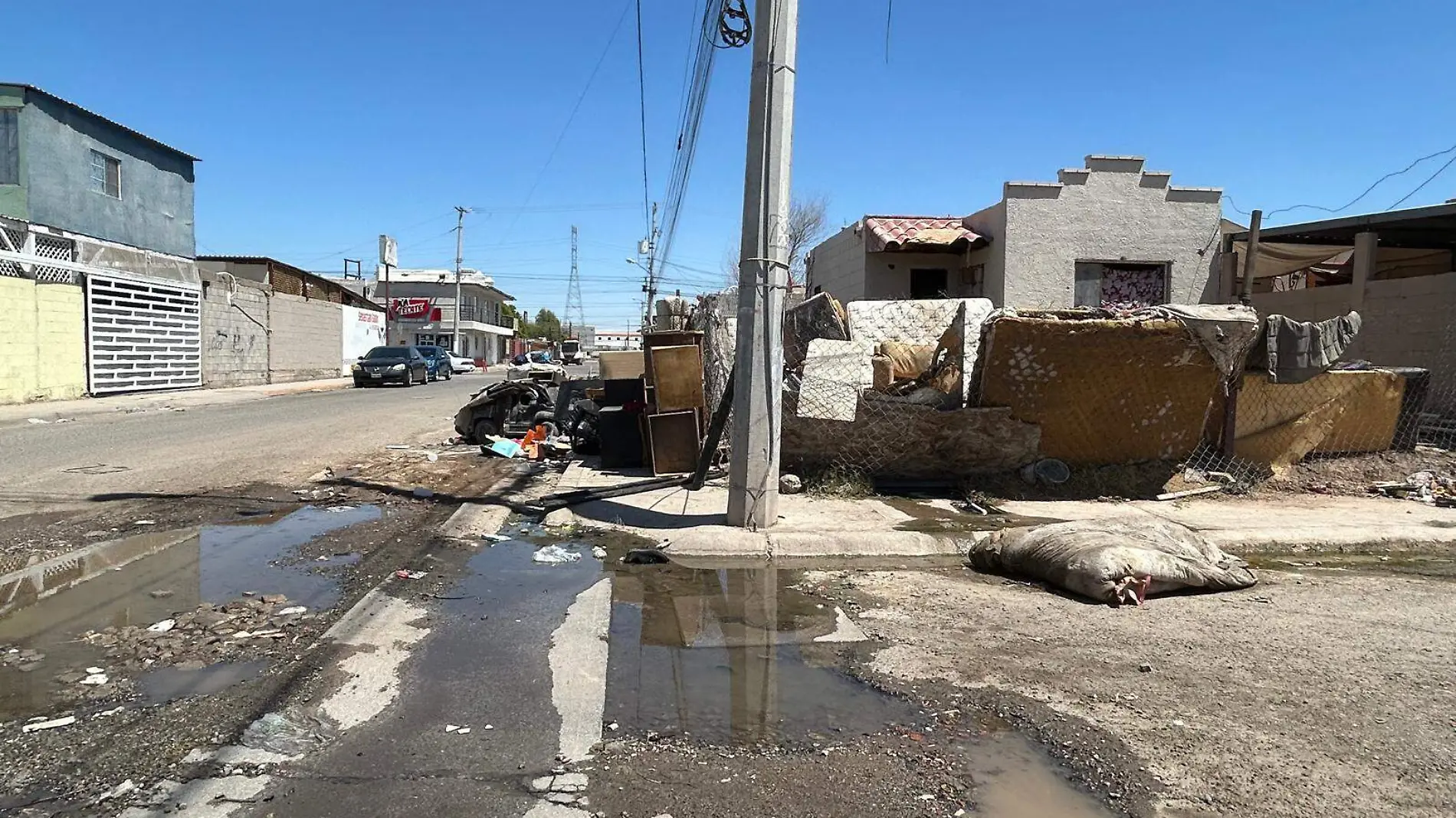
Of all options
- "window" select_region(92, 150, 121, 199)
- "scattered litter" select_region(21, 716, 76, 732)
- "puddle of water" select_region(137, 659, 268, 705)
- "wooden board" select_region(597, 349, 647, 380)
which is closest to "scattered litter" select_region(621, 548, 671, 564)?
"puddle of water" select_region(137, 659, 268, 705)

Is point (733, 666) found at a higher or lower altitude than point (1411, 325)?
lower

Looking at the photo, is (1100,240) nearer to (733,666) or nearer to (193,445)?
(733,666)

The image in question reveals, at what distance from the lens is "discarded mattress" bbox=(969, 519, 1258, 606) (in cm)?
517

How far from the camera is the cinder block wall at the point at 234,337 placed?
2577cm

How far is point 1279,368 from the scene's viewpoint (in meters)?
8.55

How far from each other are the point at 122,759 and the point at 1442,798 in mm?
4608

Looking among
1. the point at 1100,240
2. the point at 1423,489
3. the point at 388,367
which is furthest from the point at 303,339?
the point at 1423,489

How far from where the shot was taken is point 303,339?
32.7 metres

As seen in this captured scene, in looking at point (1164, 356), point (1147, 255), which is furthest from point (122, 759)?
point (1147, 255)

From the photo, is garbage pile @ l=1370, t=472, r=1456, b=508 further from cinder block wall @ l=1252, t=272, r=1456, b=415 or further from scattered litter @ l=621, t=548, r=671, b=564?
scattered litter @ l=621, t=548, r=671, b=564

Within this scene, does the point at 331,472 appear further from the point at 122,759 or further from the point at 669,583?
the point at 122,759

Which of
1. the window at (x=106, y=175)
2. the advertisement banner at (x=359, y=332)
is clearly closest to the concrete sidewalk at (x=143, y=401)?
the window at (x=106, y=175)

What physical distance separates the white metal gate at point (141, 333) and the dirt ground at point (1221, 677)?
72.2ft

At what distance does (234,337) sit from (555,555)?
84.7 feet
